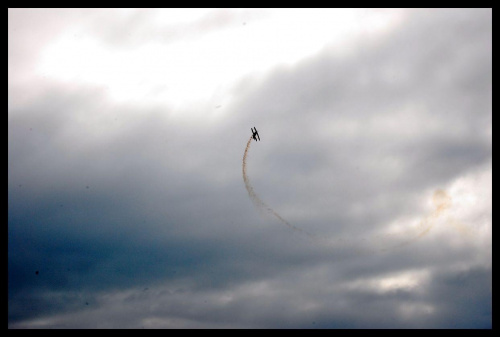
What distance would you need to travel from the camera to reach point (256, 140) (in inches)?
5817
